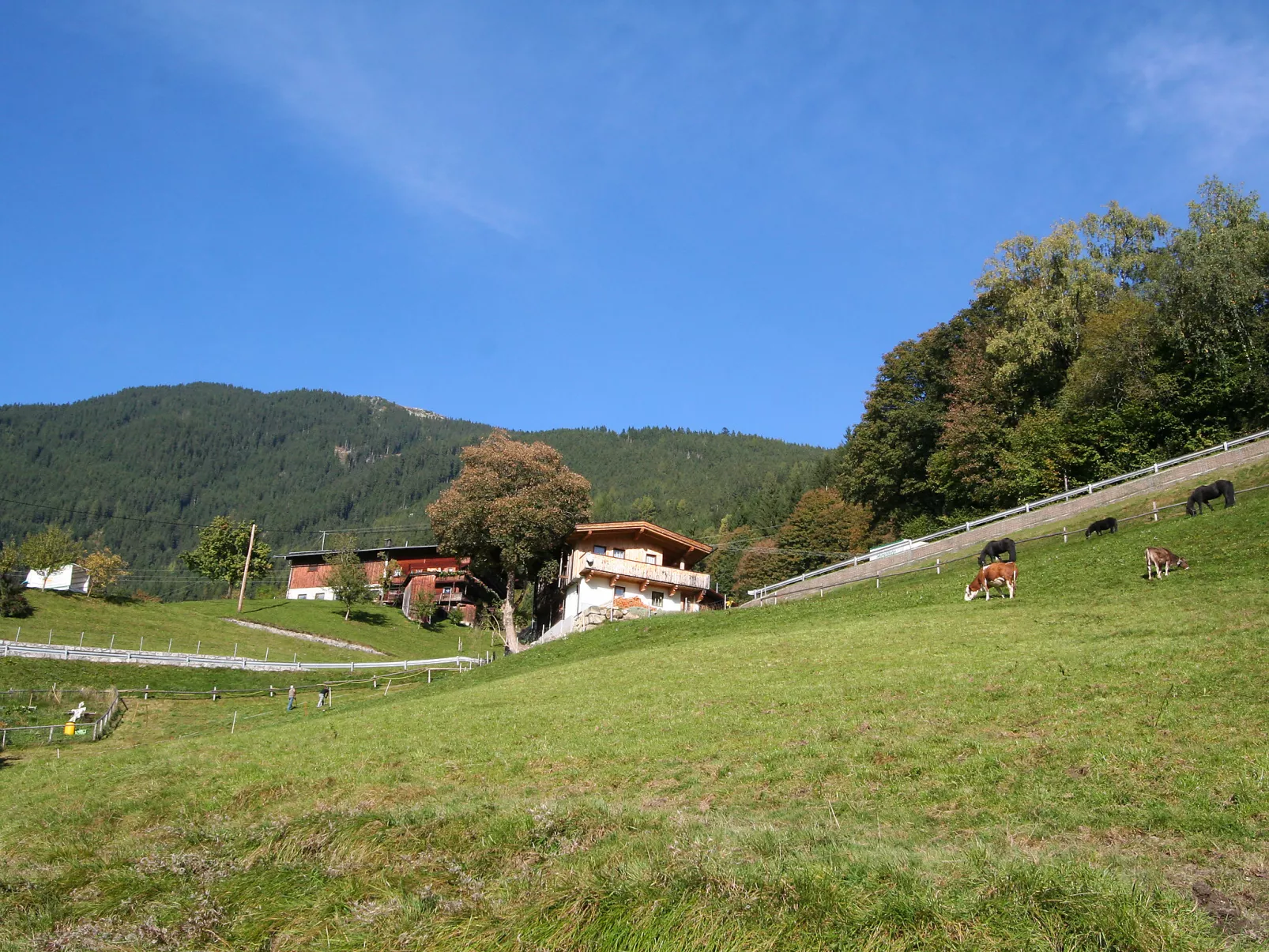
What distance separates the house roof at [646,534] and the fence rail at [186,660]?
9460 mm

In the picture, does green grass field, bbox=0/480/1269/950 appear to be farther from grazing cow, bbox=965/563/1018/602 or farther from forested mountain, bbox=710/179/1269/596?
forested mountain, bbox=710/179/1269/596

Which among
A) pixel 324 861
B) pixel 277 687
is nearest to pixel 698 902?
pixel 324 861

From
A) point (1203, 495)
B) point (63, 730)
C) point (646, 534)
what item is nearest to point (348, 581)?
point (646, 534)

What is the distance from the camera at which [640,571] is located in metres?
51.8

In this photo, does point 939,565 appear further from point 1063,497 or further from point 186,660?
point 186,660

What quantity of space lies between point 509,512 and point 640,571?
8.17m

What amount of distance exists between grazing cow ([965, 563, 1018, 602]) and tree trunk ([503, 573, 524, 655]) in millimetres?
26838

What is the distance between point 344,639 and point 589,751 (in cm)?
5169

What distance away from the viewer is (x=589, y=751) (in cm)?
1716

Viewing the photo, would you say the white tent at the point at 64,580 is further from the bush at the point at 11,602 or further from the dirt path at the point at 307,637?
the dirt path at the point at 307,637

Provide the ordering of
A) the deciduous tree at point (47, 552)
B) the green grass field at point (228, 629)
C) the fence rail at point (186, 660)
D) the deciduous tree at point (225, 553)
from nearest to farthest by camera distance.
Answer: the fence rail at point (186, 660)
the green grass field at point (228, 629)
the deciduous tree at point (47, 552)
the deciduous tree at point (225, 553)

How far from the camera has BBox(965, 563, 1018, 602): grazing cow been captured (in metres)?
29.7

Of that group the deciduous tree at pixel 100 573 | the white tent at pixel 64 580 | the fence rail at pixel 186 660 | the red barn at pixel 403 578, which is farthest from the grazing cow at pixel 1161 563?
the white tent at pixel 64 580

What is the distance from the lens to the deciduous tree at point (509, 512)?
51.7 metres
